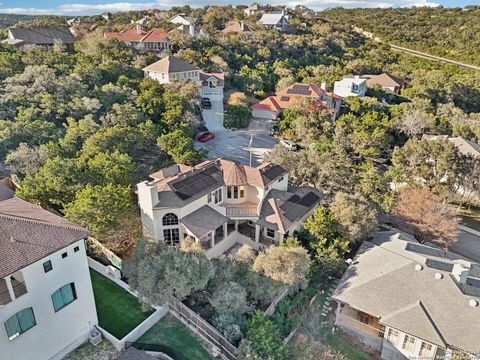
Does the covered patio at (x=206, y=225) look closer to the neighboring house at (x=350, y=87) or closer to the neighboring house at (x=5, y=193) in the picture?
the neighboring house at (x=5, y=193)

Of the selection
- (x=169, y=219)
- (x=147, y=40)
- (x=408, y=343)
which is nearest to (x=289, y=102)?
(x=147, y=40)

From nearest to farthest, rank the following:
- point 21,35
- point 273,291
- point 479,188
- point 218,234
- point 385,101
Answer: point 273,291
point 218,234
point 479,188
point 21,35
point 385,101

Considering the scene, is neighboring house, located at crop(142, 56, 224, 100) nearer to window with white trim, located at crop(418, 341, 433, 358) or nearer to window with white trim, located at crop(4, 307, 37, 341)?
window with white trim, located at crop(4, 307, 37, 341)

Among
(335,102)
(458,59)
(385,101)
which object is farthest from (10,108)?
(458,59)

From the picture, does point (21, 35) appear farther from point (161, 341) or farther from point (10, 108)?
point (161, 341)

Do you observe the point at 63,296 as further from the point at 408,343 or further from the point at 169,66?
the point at 169,66

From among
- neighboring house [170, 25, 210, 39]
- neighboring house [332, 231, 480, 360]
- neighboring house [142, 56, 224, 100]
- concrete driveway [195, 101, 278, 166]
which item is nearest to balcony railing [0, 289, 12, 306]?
neighboring house [332, 231, 480, 360]

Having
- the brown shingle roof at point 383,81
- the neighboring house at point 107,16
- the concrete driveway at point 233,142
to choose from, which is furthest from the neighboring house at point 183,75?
the neighboring house at point 107,16
